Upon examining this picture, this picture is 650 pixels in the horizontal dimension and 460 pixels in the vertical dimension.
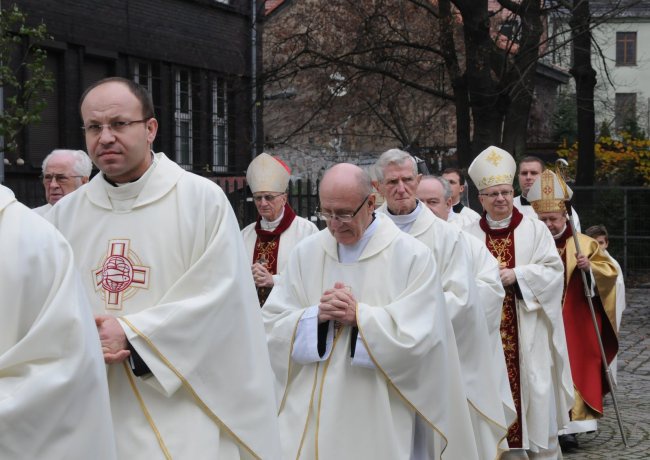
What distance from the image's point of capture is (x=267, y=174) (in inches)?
340

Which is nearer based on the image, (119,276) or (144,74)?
(119,276)

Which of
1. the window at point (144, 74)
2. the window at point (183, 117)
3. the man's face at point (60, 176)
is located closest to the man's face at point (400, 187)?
the man's face at point (60, 176)

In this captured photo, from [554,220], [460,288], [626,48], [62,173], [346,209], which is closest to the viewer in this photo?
[346,209]

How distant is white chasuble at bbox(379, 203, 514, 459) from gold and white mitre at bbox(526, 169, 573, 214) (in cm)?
217

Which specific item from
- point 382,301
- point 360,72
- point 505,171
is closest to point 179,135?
point 360,72

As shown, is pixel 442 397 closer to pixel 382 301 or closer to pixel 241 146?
pixel 382 301

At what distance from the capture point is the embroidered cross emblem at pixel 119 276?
14.1 ft

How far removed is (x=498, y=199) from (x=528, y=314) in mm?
824

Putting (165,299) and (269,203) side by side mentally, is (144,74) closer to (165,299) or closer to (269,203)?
(269,203)

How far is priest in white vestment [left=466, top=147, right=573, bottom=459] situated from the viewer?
841 cm

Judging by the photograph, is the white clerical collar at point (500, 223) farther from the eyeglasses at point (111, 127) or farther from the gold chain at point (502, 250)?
the eyeglasses at point (111, 127)

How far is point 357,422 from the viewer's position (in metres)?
5.39

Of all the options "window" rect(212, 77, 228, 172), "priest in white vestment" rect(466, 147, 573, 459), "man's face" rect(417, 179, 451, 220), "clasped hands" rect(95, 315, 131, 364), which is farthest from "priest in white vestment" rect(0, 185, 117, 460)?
"window" rect(212, 77, 228, 172)

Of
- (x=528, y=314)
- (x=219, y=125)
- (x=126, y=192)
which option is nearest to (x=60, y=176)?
(x=126, y=192)
